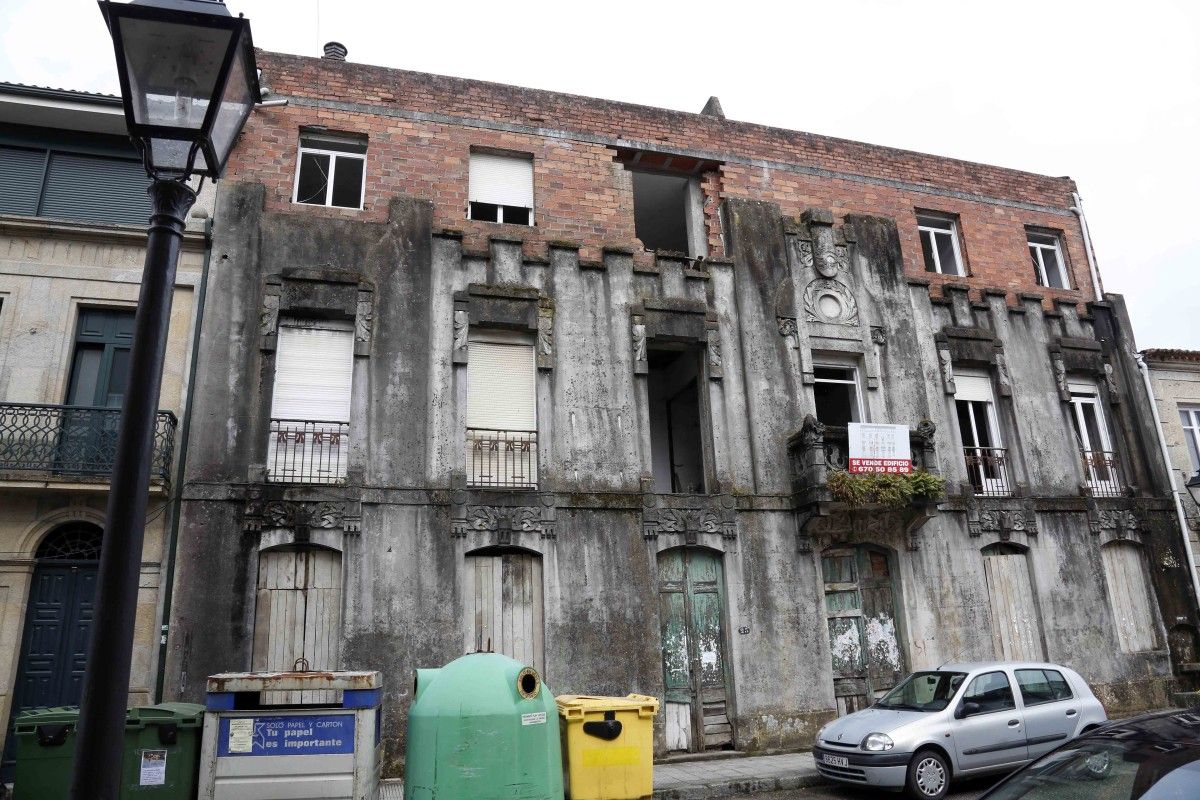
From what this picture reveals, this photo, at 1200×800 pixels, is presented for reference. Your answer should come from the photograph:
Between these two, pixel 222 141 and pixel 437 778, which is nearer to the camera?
pixel 222 141

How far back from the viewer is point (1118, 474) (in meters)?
16.7

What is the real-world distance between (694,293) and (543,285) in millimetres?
2845

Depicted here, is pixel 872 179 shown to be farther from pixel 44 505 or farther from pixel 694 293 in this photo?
pixel 44 505

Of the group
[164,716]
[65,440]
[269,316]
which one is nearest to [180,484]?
[65,440]

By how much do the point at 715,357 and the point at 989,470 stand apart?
616 cm

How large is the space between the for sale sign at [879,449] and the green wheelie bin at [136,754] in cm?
1032

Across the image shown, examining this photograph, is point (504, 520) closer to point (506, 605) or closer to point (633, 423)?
point (506, 605)

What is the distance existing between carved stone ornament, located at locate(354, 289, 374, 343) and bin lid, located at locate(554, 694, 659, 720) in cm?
685

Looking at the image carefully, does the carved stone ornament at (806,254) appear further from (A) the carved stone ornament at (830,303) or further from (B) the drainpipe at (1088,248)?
(B) the drainpipe at (1088,248)

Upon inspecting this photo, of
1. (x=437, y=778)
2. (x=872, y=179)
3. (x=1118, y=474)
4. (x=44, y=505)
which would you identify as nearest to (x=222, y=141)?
(x=437, y=778)

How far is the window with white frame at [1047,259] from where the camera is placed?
1855 cm

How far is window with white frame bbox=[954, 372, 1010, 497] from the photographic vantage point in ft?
51.2

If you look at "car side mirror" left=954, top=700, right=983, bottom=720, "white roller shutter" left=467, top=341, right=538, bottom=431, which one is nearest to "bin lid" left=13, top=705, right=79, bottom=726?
"white roller shutter" left=467, top=341, right=538, bottom=431

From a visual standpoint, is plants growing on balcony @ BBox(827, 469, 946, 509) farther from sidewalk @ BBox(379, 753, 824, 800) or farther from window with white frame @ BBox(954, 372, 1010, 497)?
sidewalk @ BBox(379, 753, 824, 800)
